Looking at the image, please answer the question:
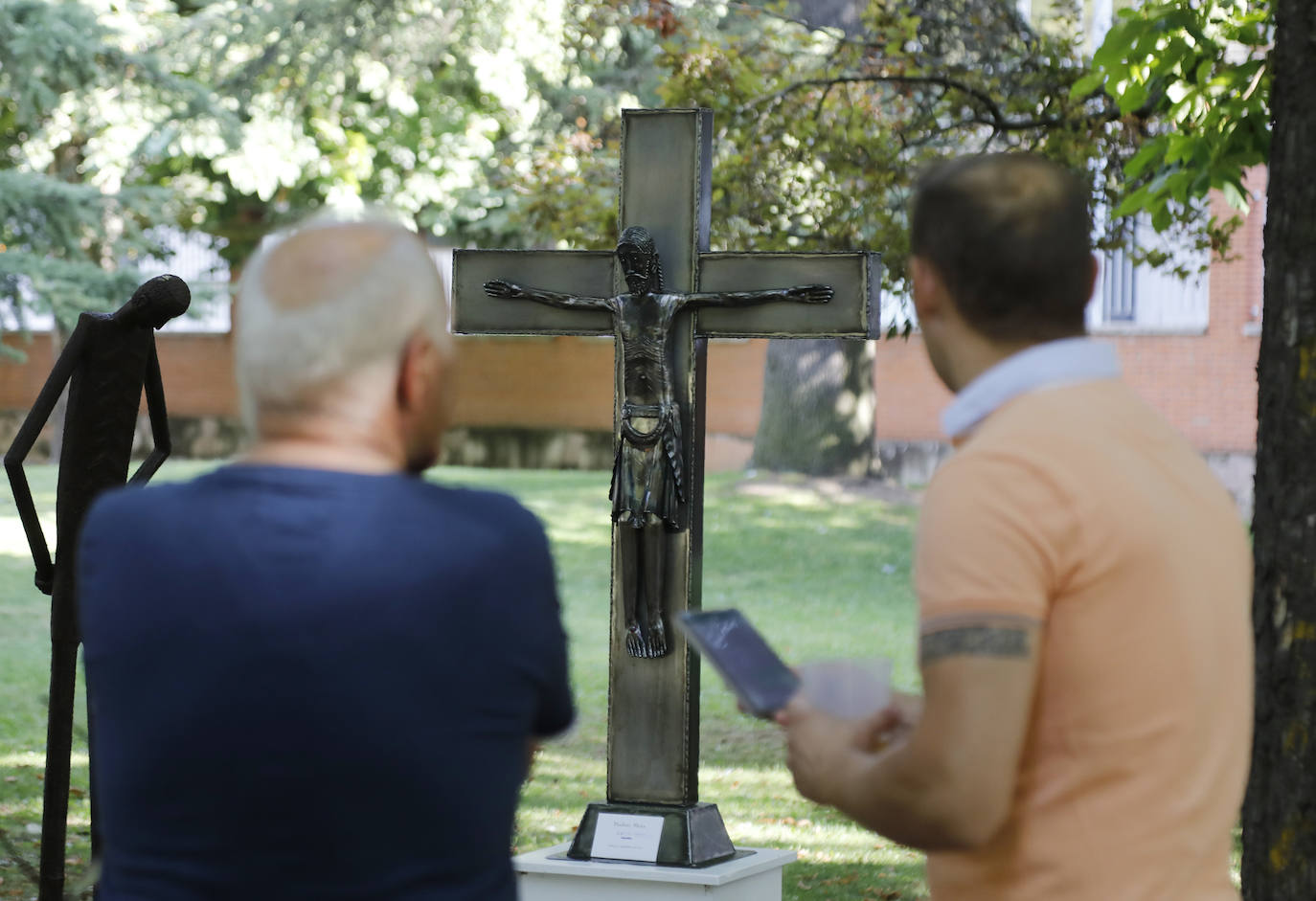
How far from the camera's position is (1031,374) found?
1912mm

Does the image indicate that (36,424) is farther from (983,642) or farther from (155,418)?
(983,642)

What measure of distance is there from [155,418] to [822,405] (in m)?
14.5

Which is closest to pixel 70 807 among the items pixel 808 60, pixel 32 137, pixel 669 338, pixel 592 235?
pixel 669 338

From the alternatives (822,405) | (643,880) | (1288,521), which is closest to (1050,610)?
(1288,521)

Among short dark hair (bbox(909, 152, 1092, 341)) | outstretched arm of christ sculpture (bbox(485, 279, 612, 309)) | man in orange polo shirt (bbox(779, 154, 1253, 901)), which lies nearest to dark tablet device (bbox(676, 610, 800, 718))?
man in orange polo shirt (bbox(779, 154, 1253, 901))

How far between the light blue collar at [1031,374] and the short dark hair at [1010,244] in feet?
0.09

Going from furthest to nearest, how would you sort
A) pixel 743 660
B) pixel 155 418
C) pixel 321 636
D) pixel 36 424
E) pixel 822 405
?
pixel 822 405, pixel 155 418, pixel 36 424, pixel 743 660, pixel 321 636

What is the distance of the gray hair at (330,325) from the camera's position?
70.9 inches

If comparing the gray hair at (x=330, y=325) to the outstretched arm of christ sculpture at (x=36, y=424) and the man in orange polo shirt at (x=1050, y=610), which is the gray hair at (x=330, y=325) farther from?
the outstretched arm of christ sculpture at (x=36, y=424)

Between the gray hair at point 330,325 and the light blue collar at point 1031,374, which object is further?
the light blue collar at point 1031,374

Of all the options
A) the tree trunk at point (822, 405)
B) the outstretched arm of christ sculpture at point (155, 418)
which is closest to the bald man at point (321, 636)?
the outstretched arm of christ sculpture at point (155, 418)

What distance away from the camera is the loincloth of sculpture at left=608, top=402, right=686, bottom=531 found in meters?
5.34

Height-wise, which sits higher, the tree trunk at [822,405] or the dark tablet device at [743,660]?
the dark tablet device at [743,660]

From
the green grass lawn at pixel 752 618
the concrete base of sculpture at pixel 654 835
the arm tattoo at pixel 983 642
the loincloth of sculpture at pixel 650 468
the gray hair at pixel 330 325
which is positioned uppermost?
the gray hair at pixel 330 325
